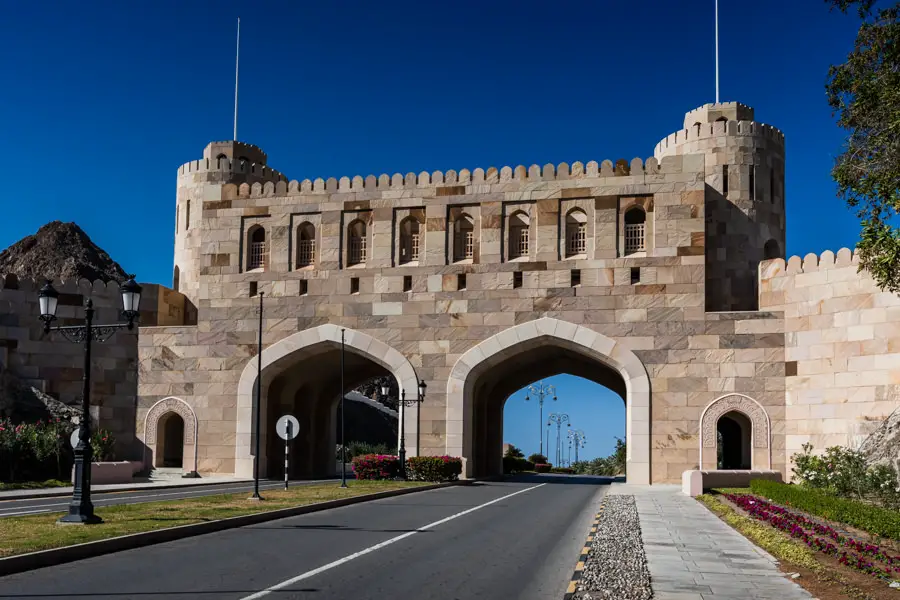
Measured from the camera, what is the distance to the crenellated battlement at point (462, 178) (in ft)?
110

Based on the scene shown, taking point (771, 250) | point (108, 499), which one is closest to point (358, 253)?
point (771, 250)

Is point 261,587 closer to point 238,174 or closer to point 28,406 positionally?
point 28,406

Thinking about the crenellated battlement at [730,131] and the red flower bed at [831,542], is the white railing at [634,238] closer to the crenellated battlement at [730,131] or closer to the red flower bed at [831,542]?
the crenellated battlement at [730,131]

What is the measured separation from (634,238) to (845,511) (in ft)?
60.1

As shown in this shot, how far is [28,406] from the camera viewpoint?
107ft

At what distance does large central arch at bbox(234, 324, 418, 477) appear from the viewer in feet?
113

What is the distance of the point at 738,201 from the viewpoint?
35.1 meters

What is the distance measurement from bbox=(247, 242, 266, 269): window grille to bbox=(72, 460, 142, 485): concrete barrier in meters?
8.72

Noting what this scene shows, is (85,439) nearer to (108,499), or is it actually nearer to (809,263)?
(108,499)

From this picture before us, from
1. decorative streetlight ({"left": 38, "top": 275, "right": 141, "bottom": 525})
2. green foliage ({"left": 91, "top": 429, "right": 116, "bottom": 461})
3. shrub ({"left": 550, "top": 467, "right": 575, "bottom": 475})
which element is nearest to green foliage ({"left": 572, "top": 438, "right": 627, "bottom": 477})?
shrub ({"left": 550, "top": 467, "right": 575, "bottom": 475})

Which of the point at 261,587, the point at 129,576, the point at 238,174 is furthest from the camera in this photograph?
the point at 238,174

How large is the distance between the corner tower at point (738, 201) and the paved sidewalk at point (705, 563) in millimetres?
17318

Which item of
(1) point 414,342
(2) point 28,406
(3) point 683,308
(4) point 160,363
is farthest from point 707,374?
(2) point 28,406

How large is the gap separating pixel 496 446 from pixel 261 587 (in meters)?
34.3
